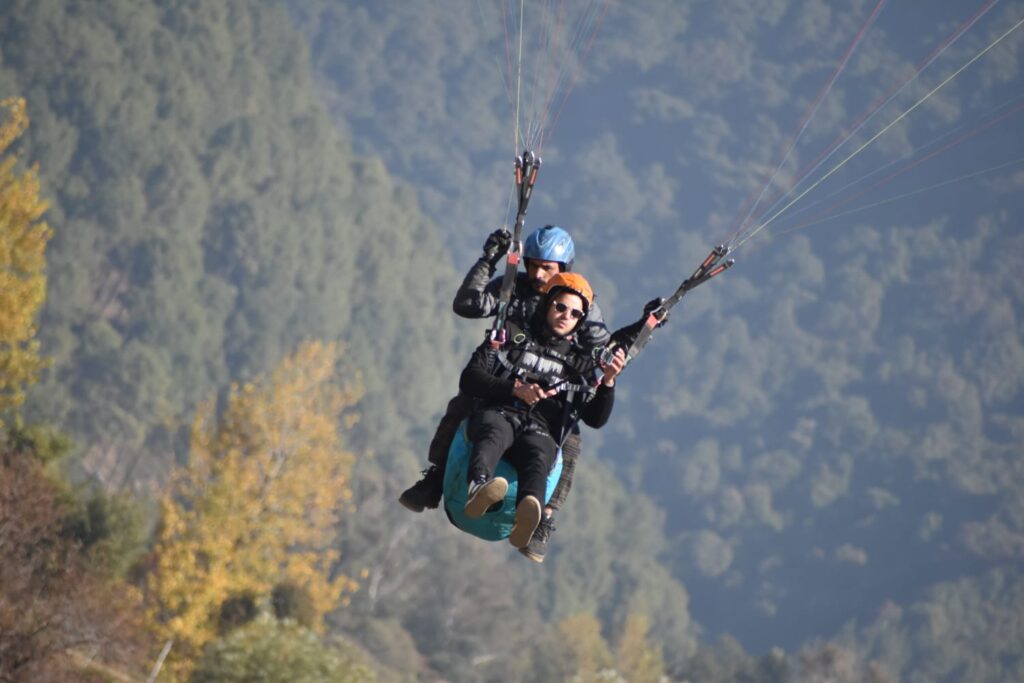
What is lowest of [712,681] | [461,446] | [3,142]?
[461,446]

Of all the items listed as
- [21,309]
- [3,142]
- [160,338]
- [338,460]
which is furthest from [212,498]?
[160,338]

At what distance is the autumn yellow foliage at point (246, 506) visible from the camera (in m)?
35.7

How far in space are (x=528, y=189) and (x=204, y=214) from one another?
612 feet

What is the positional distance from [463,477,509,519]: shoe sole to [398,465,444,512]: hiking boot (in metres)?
1.25

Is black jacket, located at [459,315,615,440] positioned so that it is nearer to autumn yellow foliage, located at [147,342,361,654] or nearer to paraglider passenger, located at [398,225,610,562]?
paraglider passenger, located at [398,225,610,562]

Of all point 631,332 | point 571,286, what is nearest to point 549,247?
point 571,286

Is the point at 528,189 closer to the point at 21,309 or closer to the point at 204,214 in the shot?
the point at 21,309

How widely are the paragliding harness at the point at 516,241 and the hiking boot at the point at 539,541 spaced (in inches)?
71.1

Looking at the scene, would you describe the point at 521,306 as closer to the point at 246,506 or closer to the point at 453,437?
the point at 453,437

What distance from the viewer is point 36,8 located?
175m

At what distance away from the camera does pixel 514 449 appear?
46.3 ft

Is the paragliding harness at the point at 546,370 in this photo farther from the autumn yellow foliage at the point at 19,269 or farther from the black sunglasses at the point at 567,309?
the autumn yellow foliage at the point at 19,269

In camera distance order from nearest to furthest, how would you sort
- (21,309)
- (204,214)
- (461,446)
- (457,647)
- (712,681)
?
(461,446) → (21,309) → (457,647) → (712,681) → (204,214)

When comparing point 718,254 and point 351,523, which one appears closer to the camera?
point 718,254
